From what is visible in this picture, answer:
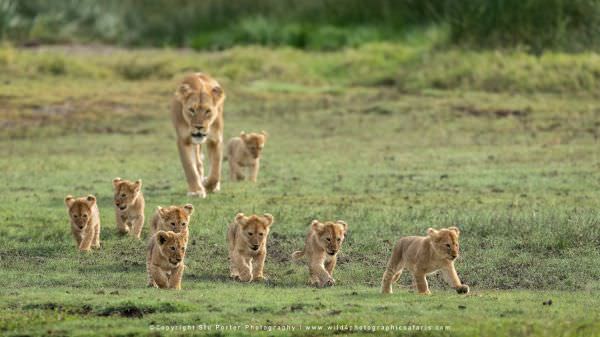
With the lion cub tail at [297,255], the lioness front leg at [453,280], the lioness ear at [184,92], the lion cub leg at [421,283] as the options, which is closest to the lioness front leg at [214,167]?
the lioness ear at [184,92]

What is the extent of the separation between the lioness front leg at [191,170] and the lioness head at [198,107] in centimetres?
20

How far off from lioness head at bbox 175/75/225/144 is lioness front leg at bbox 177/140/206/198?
0.66ft

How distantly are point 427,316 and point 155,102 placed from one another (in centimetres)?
1705

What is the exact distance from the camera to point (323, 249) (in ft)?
38.2

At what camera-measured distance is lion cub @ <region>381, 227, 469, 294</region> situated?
1083 cm

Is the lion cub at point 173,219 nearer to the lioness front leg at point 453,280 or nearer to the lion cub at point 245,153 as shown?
the lioness front leg at point 453,280

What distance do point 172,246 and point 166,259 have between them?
0.11 metres

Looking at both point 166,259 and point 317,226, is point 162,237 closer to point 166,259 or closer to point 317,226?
point 166,259

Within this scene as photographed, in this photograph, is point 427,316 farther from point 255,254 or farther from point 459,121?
point 459,121

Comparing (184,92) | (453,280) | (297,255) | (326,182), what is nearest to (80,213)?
(297,255)

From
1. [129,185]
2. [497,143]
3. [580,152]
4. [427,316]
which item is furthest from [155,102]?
[427,316]

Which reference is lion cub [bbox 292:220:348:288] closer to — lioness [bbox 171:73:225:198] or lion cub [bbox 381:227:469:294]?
lion cub [bbox 381:227:469:294]

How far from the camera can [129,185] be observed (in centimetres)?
1425

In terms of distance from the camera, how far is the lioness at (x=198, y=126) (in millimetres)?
16812
